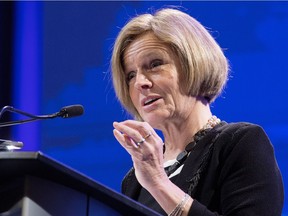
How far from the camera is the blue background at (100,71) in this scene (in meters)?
2.28

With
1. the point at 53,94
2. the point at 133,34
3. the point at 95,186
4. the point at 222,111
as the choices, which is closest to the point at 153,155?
the point at 95,186

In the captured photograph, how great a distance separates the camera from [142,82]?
148 cm

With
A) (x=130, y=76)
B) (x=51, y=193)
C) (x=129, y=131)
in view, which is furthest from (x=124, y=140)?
(x=130, y=76)

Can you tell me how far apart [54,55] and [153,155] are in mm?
1909

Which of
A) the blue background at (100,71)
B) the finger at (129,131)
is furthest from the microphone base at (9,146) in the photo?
the blue background at (100,71)

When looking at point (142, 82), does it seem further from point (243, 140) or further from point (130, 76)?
point (243, 140)

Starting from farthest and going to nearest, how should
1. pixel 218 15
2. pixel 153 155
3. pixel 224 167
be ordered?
pixel 218 15, pixel 224 167, pixel 153 155

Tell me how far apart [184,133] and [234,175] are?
11.3 inches

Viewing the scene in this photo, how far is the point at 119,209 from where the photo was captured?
2.70 ft

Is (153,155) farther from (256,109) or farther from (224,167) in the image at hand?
(256,109)

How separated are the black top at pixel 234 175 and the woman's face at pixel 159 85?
13 cm

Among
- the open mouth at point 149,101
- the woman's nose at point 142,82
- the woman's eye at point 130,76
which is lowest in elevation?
the open mouth at point 149,101

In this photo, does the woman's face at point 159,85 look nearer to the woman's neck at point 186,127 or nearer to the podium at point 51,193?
the woman's neck at point 186,127

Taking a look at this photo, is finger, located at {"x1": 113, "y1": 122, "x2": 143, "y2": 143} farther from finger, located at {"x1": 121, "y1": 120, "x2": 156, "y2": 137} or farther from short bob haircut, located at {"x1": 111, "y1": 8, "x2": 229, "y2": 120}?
short bob haircut, located at {"x1": 111, "y1": 8, "x2": 229, "y2": 120}
